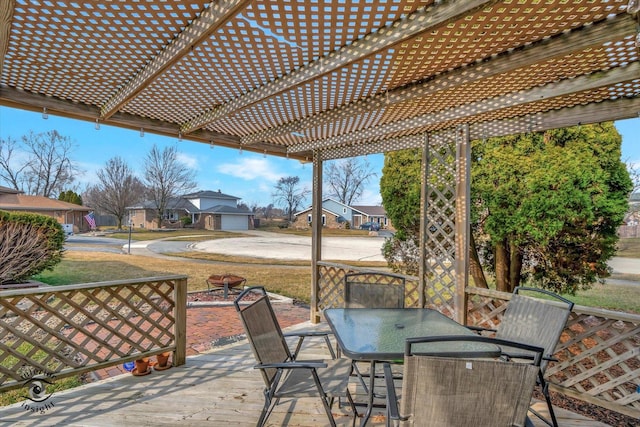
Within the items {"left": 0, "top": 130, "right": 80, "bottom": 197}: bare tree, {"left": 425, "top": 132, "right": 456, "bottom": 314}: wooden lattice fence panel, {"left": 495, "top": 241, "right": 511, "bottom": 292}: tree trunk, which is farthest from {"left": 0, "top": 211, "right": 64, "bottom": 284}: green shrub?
{"left": 0, "top": 130, "right": 80, "bottom": 197}: bare tree

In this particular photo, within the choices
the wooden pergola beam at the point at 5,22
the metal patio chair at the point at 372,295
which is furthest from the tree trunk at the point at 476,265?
the wooden pergola beam at the point at 5,22

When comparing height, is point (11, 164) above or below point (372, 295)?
above

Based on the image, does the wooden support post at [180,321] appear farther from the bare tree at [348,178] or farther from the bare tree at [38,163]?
the bare tree at [38,163]

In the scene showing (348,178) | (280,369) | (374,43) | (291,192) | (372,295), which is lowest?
(280,369)

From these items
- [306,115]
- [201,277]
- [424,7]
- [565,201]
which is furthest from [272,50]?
[201,277]

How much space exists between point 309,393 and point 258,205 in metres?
38.9

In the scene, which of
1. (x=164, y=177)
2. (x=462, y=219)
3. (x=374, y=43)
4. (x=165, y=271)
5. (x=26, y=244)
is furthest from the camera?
(x=164, y=177)

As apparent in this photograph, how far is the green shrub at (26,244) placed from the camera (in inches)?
261

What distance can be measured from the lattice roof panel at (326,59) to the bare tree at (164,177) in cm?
2780

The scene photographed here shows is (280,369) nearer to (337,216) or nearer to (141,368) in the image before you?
(141,368)

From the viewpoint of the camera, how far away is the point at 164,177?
95.8 ft

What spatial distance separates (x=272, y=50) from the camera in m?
2.22

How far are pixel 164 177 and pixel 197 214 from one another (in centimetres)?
548

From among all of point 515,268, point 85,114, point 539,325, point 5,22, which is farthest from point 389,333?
point 515,268
